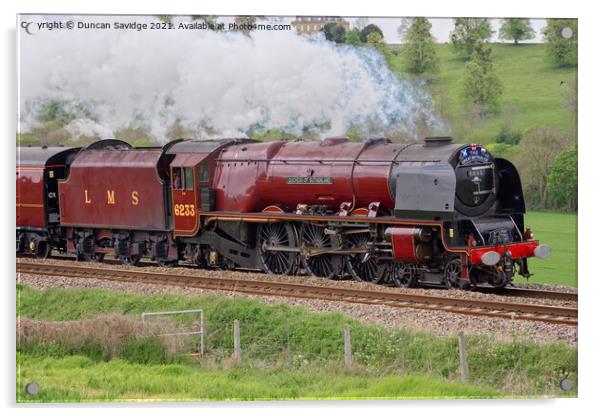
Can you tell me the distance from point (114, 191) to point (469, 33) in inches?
431

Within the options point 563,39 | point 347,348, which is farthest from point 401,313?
point 563,39

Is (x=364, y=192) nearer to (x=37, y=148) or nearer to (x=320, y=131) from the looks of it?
(x=320, y=131)

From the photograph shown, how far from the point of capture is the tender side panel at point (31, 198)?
25531mm

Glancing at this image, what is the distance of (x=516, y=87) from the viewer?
18.5m

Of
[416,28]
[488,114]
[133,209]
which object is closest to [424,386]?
[416,28]

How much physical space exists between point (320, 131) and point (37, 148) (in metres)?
6.56

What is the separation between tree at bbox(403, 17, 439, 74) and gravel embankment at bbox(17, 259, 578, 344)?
413 cm

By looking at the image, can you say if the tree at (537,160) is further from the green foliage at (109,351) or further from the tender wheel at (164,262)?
the tender wheel at (164,262)

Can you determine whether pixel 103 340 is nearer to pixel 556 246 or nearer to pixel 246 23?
pixel 246 23

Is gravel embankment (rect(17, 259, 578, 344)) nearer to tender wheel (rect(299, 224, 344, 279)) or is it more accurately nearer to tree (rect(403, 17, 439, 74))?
tender wheel (rect(299, 224, 344, 279))

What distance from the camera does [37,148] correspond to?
23734mm

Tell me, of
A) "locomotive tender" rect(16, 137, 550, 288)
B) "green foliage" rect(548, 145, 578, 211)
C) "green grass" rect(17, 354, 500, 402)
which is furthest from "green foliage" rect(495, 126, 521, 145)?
"green grass" rect(17, 354, 500, 402)

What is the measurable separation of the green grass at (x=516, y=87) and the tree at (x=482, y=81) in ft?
0.44

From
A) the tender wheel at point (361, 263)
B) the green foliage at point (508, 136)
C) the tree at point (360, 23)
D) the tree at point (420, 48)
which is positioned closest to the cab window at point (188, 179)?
the tender wheel at point (361, 263)
